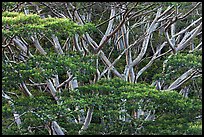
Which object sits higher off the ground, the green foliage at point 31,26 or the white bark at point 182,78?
the green foliage at point 31,26

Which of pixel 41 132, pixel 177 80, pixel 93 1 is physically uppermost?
pixel 93 1

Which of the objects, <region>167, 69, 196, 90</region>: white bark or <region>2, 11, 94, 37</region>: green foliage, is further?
<region>167, 69, 196, 90</region>: white bark

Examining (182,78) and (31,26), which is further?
(182,78)

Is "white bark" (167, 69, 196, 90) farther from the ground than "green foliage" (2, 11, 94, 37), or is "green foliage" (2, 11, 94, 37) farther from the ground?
"green foliage" (2, 11, 94, 37)

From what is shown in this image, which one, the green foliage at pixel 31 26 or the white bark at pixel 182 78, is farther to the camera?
the white bark at pixel 182 78

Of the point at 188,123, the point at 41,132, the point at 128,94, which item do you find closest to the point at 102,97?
the point at 128,94

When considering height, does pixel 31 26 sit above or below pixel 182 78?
above

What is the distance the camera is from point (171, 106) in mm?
6039

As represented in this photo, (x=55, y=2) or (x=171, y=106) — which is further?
(x=55, y=2)

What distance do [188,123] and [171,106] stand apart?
56cm

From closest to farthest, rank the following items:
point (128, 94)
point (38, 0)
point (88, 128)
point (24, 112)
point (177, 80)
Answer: point (128, 94) → point (24, 112) → point (88, 128) → point (38, 0) → point (177, 80)

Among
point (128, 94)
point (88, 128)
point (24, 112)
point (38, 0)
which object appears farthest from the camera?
point (38, 0)

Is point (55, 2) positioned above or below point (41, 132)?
above

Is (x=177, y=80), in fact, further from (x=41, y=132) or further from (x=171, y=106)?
(x=41, y=132)
